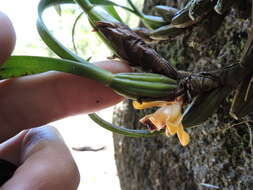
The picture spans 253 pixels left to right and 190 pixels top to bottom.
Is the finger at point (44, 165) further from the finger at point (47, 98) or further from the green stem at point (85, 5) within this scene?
the green stem at point (85, 5)

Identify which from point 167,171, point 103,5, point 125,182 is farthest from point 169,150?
point 103,5

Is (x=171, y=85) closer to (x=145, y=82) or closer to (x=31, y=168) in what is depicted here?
(x=145, y=82)

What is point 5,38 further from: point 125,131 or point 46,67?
point 125,131

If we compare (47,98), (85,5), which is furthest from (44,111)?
(85,5)

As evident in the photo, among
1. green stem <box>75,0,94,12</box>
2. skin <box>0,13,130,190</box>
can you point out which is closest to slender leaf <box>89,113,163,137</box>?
skin <box>0,13,130,190</box>

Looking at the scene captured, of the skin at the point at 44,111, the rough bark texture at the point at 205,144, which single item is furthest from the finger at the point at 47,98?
the rough bark texture at the point at 205,144
